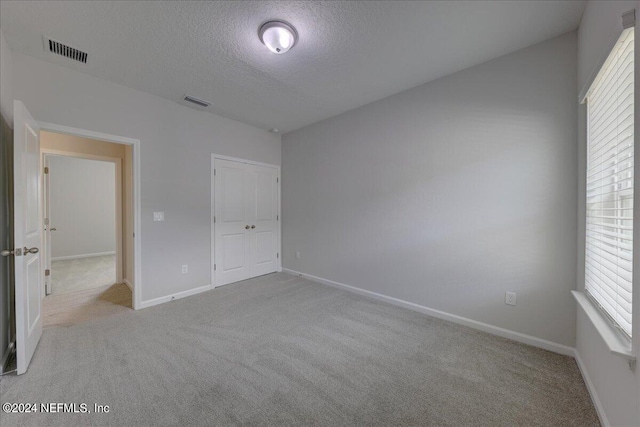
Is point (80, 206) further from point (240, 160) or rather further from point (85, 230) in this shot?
point (240, 160)

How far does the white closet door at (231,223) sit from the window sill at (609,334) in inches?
154

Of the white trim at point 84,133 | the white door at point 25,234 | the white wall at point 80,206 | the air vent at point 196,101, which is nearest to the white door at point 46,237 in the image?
the white trim at point 84,133

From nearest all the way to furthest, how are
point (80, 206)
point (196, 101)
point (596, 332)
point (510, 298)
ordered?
point (596, 332) < point (510, 298) < point (196, 101) < point (80, 206)

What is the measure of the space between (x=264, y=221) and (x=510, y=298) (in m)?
3.54

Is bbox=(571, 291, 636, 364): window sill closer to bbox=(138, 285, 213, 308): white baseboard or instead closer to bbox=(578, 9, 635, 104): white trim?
bbox=(578, 9, 635, 104): white trim

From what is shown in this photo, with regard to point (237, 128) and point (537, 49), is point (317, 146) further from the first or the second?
point (537, 49)

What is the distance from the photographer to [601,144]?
Answer: 157 cm

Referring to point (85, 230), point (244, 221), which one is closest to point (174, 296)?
point (244, 221)

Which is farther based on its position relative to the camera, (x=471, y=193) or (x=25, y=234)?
(x=471, y=193)

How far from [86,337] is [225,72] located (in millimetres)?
2884

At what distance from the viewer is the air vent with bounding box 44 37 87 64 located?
209cm

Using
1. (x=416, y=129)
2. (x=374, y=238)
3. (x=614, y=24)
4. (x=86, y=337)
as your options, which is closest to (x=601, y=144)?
(x=614, y=24)

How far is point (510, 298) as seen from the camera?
2291mm

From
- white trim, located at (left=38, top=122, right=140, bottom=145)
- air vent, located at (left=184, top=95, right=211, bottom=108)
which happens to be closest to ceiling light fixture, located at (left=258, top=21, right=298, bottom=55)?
air vent, located at (left=184, top=95, right=211, bottom=108)
